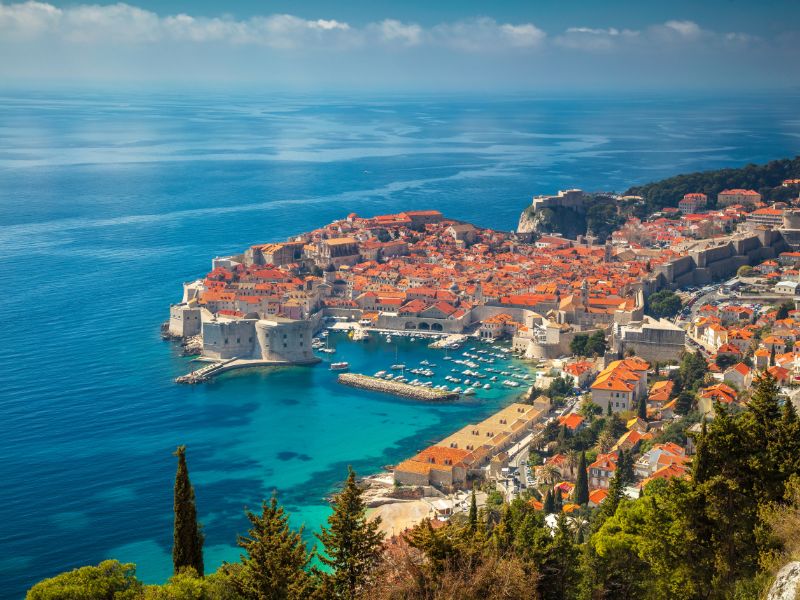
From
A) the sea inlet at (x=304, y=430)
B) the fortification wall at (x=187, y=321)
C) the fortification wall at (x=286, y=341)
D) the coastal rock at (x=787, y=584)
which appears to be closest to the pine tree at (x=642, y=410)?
the sea inlet at (x=304, y=430)

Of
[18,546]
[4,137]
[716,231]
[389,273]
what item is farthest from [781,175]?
[4,137]

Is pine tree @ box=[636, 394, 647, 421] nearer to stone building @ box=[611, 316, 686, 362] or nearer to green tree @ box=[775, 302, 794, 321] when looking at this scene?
stone building @ box=[611, 316, 686, 362]

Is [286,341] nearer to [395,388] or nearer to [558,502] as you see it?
[395,388]

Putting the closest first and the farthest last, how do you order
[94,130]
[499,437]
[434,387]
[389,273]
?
[499,437]
[434,387]
[389,273]
[94,130]

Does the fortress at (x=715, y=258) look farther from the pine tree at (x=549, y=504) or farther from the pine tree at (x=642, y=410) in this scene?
the pine tree at (x=549, y=504)

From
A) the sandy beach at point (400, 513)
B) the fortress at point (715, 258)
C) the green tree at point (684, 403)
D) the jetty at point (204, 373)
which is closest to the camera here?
the sandy beach at point (400, 513)

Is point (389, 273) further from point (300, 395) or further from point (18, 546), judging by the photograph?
point (18, 546)
